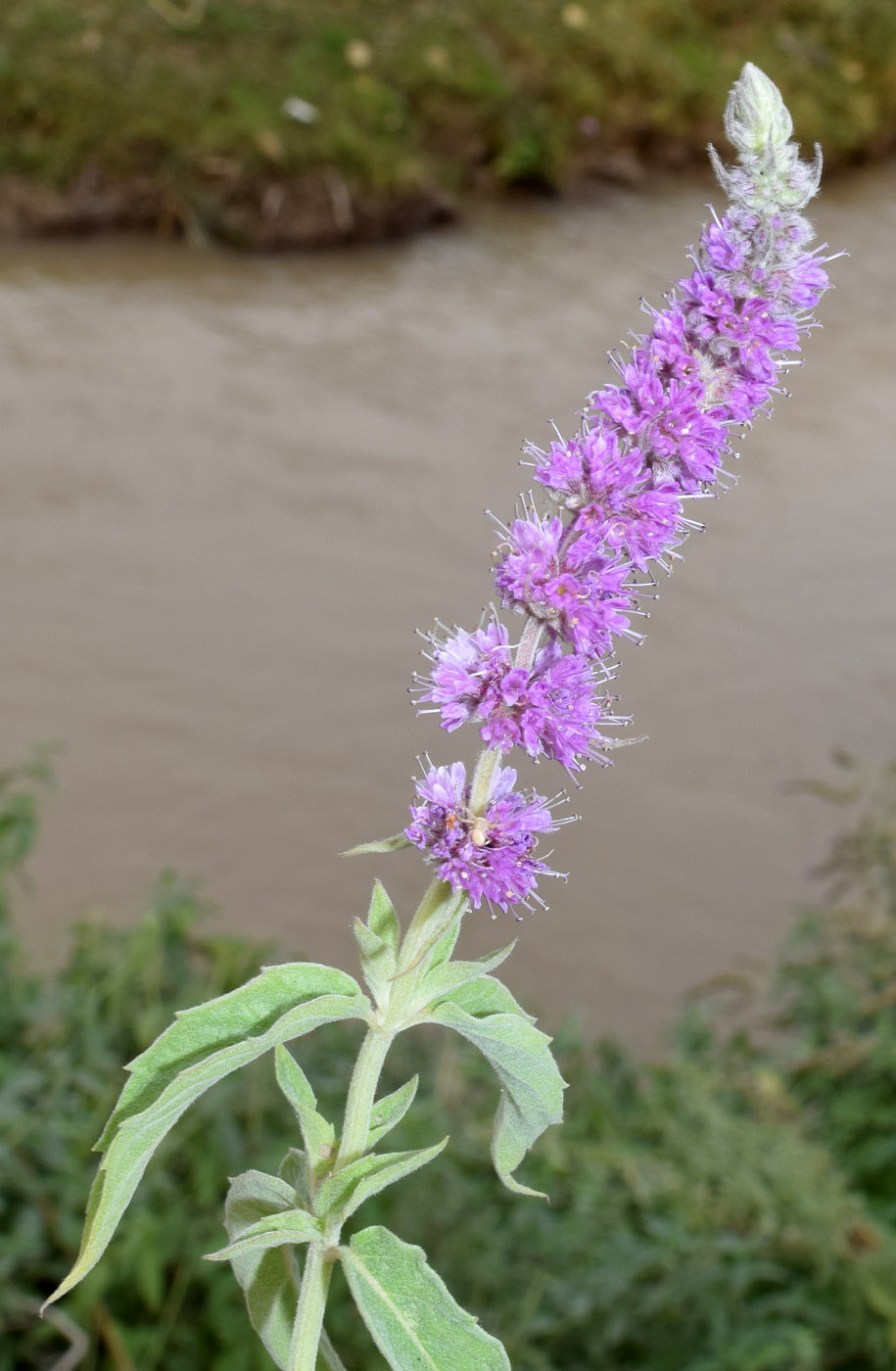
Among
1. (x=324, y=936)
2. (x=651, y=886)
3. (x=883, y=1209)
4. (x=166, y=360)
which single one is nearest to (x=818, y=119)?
(x=166, y=360)

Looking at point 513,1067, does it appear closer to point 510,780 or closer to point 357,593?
point 510,780

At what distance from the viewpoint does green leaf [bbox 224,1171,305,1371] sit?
1.03 meters

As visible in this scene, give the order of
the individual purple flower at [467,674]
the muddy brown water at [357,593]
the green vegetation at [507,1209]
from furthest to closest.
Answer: the muddy brown water at [357,593] → the green vegetation at [507,1209] → the individual purple flower at [467,674]

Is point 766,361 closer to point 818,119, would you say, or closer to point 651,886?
point 651,886

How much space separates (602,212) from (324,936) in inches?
313

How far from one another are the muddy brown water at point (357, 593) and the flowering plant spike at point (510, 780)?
3.48 m

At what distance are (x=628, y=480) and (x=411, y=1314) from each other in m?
0.64

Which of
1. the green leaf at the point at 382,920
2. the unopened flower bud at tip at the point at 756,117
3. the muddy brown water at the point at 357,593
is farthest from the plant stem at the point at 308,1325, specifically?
the muddy brown water at the point at 357,593

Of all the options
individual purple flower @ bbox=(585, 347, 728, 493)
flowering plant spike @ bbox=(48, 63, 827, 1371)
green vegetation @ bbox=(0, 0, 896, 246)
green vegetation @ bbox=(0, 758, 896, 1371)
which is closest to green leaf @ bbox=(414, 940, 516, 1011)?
flowering plant spike @ bbox=(48, 63, 827, 1371)

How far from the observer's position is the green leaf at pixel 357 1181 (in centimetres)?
98

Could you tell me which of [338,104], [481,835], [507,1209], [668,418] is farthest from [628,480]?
[338,104]

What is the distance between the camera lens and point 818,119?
507 inches

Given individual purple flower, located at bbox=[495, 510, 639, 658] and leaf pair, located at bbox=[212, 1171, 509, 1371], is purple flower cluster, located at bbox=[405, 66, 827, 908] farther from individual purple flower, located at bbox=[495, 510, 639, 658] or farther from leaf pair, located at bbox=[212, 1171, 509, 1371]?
leaf pair, located at bbox=[212, 1171, 509, 1371]

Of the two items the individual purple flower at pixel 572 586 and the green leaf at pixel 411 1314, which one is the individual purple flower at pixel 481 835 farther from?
the green leaf at pixel 411 1314
